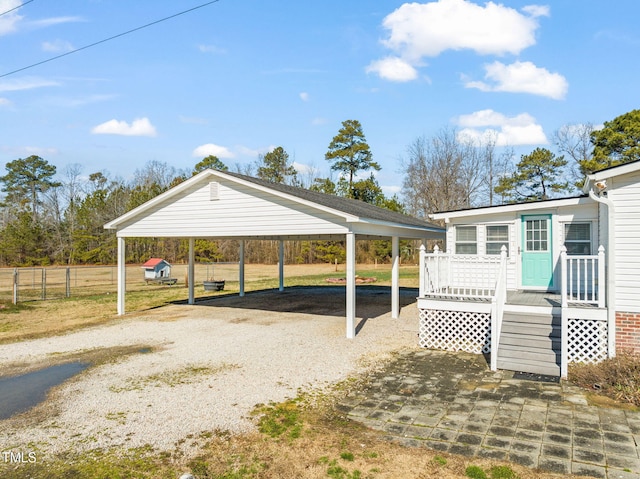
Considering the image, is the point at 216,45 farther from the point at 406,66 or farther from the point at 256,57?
the point at 406,66

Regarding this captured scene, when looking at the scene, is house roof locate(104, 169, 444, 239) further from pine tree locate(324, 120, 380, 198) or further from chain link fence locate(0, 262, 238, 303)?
pine tree locate(324, 120, 380, 198)

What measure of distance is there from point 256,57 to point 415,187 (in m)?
24.8

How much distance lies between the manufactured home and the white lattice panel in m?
0.02

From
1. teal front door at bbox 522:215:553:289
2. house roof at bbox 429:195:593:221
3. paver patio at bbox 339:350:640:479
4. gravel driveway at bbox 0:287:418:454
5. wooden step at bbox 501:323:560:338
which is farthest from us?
teal front door at bbox 522:215:553:289

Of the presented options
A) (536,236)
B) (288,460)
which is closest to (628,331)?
(536,236)

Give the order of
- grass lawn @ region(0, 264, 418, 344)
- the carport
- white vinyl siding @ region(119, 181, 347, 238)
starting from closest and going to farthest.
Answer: the carport < white vinyl siding @ region(119, 181, 347, 238) < grass lawn @ region(0, 264, 418, 344)

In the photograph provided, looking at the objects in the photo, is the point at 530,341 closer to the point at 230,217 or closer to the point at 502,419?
the point at 502,419

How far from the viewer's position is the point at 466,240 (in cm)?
1245

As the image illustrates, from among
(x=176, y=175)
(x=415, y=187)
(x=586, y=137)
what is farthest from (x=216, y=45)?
(x=176, y=175)

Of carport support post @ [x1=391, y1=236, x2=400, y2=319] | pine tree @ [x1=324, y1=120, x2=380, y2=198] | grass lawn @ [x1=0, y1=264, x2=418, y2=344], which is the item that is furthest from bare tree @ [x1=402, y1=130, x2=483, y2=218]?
carport support post @ [x1=391, y1=236, x2=400, y2=319]

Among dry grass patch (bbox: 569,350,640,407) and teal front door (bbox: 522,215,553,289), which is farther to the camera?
teal front door (bbox: 522,215,553,289)

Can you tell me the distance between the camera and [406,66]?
2580 centimetres

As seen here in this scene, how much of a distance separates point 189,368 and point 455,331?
579 cm

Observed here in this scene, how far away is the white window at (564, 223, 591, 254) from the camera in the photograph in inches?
427
